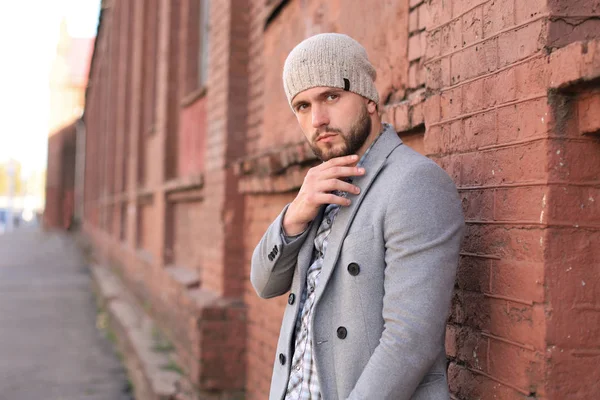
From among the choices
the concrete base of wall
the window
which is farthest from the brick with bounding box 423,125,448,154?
the window

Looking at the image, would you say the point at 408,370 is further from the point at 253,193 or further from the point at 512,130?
the point at 253,193

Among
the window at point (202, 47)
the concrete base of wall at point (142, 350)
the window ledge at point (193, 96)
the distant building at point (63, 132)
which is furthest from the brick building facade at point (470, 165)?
the distant building at point (63, 132)

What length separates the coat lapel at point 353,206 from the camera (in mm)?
1724

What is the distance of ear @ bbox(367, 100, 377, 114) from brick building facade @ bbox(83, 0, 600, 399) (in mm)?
306

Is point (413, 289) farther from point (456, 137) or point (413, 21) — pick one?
point (413, 21)

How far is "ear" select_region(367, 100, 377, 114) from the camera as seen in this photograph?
1.87 m

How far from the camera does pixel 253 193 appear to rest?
467 cm

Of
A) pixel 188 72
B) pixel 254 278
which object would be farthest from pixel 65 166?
pixel 254 278

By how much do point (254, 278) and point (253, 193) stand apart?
2.59 metres

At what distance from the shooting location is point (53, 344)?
8477 mm

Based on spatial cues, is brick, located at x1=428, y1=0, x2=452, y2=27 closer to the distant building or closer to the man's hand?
the man's hand

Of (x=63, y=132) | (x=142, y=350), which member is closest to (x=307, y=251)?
(x=142, y=350)

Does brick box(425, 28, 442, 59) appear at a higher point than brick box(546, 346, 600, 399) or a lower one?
higher

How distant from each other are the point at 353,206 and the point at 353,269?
18 cm
